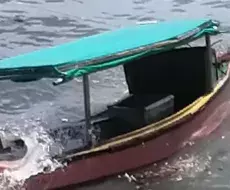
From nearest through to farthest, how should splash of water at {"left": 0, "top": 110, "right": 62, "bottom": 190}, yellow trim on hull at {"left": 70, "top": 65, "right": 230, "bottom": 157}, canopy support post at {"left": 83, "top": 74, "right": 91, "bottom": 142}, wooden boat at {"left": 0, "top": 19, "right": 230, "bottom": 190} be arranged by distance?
splash of water at {"left": 0, "top": 110, "right": 62, "bottom": 190}, wooden boat at {"left": 0, "top": 19, "right": 230, "bottom": 190}, canopy support post at {"left": 83, "top": 74, "right": 91, "bottom": 142}, yellow trim on hull at {"left": 70, "top": 65, "right": 230, "bottom": 157}

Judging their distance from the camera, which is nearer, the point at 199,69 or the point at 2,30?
the point at 199,69

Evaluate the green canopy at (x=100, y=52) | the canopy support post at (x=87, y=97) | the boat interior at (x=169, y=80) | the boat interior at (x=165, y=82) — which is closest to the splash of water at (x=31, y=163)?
the canopy support post at (x=87, y=97)

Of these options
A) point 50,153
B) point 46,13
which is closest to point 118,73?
point 50,153

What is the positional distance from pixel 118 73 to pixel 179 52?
5101 mm

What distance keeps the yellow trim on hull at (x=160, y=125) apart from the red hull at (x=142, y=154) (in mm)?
93

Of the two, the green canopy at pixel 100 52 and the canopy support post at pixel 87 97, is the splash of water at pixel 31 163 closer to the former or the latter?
the canopy support post at pixel 87 97

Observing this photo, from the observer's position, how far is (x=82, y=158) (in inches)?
372

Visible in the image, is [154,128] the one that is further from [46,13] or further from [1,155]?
[46,13]

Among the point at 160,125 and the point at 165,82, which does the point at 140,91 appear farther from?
the point at 160,125

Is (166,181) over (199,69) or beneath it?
beneath

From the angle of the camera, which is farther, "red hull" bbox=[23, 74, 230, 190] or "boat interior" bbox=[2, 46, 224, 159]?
"boat interior" bbox=[2, 46, 224, 159]

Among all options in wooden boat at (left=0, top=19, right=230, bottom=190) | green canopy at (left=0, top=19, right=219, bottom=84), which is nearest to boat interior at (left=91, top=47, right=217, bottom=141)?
wooden boat at (left=0, top=19, right=230, bottom=190)

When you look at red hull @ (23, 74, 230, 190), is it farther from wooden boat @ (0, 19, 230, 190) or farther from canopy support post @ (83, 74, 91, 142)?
canopy support post @ (83, 74, 91, 142)

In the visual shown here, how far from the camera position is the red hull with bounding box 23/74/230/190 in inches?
366
